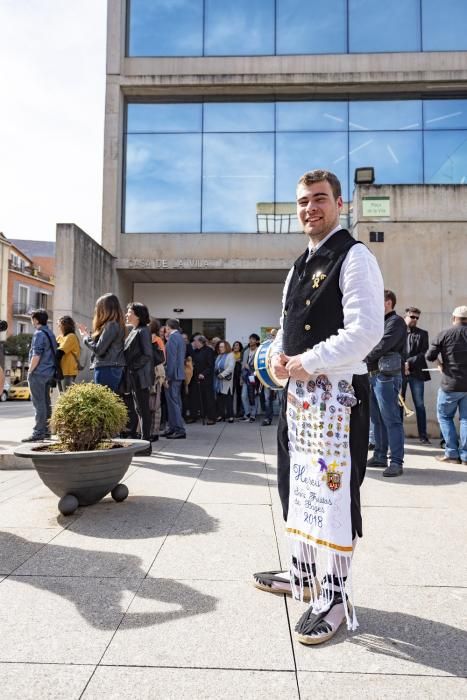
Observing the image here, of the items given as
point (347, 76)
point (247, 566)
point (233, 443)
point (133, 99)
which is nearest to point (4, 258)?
point (133, 99)

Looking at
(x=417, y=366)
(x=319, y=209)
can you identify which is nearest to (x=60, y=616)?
(x=319, y=209)

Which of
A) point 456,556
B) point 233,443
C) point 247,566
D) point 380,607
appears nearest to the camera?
point 380,607

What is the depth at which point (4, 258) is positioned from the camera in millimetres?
47875

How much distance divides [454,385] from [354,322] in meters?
4.85

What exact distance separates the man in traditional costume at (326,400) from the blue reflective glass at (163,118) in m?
15.3

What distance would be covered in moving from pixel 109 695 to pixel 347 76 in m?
17.0

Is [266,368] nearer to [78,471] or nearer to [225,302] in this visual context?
[78,471]

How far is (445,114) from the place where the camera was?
15.8m

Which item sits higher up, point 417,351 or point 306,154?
point 306,154

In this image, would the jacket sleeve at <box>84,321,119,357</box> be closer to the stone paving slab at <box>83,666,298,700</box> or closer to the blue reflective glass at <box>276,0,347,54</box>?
the stone paving slab at <box>83,666,298,700</box>

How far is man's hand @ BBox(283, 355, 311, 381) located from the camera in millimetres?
2262

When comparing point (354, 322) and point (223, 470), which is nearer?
point (354, 322)

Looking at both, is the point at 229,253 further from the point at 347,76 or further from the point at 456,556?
the point at 456,556

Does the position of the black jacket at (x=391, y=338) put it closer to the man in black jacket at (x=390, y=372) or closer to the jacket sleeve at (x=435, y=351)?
the man in black jacket at (x=390, y=372)
